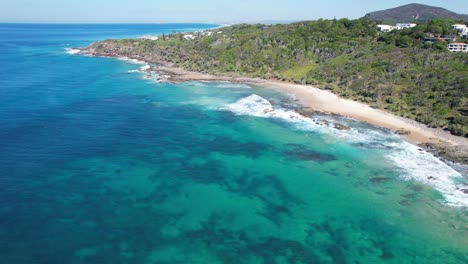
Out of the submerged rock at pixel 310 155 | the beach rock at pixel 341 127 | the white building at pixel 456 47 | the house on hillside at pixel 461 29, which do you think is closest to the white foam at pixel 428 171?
the submerged rock at pixel 310 155

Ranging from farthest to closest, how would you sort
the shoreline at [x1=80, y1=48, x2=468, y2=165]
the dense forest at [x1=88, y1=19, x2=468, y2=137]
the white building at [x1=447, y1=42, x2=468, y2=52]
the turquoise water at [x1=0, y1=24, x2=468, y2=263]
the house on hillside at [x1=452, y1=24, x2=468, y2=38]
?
the house on hillside at [x1=452, y1=24, x2=468, y2=38] → the white building at [x1=447, y1=42, x2=468, y2=52] → the dense forest at [x1=88, y1=19, x2=468, y2=137] → the shoreline at [x1=80, y1=48, x2=468, y2=165] → the turquoise water at [x1=0, y1=24, x2=468, y2=263]

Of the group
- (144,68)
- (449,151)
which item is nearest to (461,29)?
(449,151)

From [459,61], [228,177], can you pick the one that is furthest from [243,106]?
[459,61]

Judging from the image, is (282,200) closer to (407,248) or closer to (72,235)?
(407,248)

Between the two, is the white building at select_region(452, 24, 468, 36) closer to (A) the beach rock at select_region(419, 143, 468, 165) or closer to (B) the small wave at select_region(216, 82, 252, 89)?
(B) the small wave at select_region(216, 82, 252, 89)

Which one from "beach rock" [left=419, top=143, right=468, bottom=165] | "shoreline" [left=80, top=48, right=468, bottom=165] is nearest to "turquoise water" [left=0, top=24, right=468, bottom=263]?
"beach rock" [left=419, top=143, right=468, bottom=165]

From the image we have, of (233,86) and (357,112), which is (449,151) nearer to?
(357,112)

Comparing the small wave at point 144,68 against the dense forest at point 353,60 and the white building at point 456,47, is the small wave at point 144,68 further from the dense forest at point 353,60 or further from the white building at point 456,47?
the white building at point 456,47
